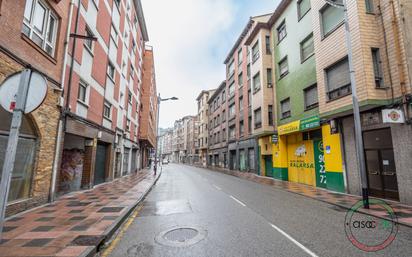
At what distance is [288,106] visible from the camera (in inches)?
695

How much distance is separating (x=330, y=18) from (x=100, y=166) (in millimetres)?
17632

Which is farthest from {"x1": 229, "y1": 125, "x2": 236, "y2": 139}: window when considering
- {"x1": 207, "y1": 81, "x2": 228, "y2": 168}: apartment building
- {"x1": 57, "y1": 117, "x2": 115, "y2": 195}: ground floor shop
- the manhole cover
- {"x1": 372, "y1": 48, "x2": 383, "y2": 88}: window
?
the manhole cover

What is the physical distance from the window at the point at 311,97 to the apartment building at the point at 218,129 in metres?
20.1

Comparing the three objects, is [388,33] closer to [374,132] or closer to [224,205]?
[374,132]

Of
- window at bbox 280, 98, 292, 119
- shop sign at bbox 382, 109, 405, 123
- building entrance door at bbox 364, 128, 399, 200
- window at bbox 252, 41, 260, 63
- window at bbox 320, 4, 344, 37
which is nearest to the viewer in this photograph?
shop sign at bbox 382, 109, 405, 123

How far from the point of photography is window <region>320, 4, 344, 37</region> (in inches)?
463

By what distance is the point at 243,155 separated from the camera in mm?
27625

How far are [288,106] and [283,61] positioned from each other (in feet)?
14.2

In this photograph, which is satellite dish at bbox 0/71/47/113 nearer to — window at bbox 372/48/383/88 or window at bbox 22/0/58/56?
window at bbox 22/0/58/56

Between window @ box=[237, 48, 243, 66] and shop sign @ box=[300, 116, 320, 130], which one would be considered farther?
window @ box=[237, 48, 243, 66]

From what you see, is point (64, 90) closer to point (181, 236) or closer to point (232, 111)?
point (181, 236)

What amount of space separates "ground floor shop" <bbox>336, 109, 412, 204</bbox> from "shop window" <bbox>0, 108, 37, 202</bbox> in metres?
13.7

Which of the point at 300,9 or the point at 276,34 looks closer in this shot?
the point at 300,9

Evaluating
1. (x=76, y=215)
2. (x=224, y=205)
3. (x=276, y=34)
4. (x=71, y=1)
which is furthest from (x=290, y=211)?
(x=276, y=34)
